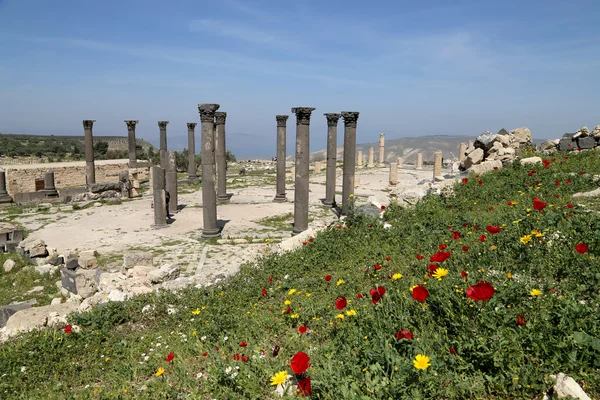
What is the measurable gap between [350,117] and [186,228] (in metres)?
9.10

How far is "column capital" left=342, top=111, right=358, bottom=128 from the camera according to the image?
18.6 metres

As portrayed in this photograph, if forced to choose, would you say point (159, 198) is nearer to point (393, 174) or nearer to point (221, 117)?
point (221, 117)

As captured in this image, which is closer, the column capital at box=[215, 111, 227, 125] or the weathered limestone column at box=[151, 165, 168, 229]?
the weathered limestone column at box=[151, 165, 168, 229]

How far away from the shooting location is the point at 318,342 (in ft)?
15.3

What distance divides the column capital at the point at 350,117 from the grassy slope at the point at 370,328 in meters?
10.6

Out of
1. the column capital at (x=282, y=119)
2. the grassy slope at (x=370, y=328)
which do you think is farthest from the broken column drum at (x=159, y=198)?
Result: the grassy slope at (x=370, y=328)

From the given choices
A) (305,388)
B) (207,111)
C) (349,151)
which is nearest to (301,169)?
(349,151)

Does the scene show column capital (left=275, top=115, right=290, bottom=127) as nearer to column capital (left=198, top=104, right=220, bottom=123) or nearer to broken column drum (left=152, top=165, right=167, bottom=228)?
broken column drum (left=152, top=165, right=167, bottom=228)

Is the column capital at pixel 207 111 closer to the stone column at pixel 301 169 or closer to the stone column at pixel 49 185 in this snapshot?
the stone column at pixel 301 169

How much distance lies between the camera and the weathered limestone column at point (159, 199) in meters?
18.3

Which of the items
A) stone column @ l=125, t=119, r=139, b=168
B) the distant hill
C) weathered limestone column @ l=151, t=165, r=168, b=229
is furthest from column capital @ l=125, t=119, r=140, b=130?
the distant hill

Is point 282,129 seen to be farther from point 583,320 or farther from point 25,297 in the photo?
point 583,320

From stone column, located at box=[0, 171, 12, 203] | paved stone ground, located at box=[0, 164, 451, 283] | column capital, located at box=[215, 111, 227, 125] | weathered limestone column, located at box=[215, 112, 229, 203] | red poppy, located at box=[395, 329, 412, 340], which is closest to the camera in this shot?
red poppy, located at box=[395, 329, 412, 340]

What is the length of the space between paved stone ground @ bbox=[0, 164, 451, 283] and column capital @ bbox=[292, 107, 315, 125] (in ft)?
13.4
